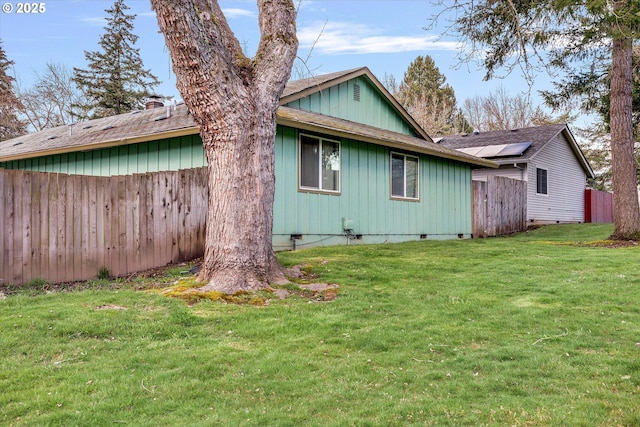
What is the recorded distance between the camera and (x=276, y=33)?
696 cm

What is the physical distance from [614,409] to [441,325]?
1.98 metres

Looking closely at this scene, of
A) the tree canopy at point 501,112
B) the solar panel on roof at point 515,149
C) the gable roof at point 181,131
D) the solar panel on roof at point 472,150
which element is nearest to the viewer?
the gable roof at point 181,131

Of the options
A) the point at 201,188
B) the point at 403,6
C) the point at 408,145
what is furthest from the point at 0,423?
the point at 403,6

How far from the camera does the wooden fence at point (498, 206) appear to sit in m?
17.0

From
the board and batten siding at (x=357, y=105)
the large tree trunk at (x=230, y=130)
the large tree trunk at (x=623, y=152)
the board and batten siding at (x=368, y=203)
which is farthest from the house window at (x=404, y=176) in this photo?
the large tree trunk at (x=230, y=130)

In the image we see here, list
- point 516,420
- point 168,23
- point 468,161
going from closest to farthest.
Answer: point 516,420, point 168,23, point 468,161

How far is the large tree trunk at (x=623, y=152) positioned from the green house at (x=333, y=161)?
4.05 metres

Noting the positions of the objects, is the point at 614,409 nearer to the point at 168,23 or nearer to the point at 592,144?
the point at 168,23

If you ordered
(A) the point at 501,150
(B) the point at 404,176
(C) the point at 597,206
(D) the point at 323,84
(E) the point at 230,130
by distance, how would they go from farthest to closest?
1. (C) the point at 597,206
2. (A) the point at 501,150
3. (B) the point at 404,176
4. (D) the point at 323,84
5. (E) the point at 230,130

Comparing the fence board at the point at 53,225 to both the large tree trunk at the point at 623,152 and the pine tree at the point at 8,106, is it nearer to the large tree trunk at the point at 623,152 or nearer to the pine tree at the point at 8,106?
the large tree trunk at the point at 623,152

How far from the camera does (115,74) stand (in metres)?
35.1

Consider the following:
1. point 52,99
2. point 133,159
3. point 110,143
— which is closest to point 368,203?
point 133,159

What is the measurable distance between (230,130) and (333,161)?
580 cm

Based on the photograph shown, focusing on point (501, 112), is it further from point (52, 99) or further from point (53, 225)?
point (53, 225)
